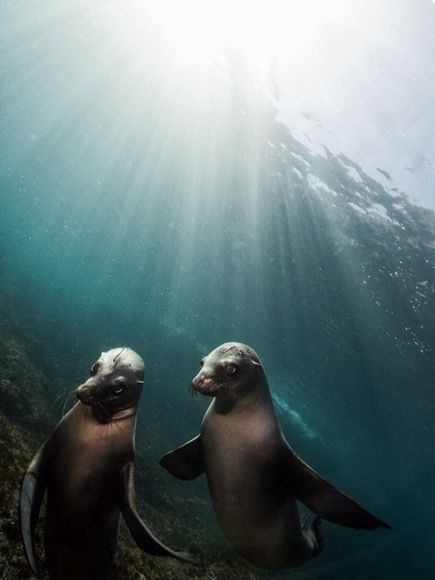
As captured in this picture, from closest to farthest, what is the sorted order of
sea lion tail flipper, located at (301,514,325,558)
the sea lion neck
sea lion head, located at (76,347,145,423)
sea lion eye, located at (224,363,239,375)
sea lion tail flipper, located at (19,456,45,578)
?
1. sea lion tail flipper, located at (19,456,45,578)
2. sea lion head, located at (76,347,145,423)
3. sea lion eye, located at (224,363,239,375)
4. the sea lion neck
5. sea lion tail flipper, located at (301,514,325,558)

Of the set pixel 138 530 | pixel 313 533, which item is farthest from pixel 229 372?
pixel 313 533

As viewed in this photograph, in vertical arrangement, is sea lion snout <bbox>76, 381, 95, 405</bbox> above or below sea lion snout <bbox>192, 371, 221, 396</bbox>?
below

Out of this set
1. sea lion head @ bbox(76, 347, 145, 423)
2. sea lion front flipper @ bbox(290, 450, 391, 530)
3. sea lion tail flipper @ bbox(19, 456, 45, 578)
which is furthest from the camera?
sea lion head @ bbox(76, 347, 145, 423)

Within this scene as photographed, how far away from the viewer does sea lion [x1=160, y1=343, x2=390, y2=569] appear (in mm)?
2715

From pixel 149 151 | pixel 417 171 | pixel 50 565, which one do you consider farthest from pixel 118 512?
pixel 149 151

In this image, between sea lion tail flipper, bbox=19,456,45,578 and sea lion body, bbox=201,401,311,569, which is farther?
sea lion body, bbox=201,401,311,569

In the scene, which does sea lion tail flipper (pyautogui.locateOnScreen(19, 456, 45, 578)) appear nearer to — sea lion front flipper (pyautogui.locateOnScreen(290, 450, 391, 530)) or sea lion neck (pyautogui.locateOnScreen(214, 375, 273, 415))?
sea lion neck (pyautogui.locateOnScreen(214, 375, 273, 415))

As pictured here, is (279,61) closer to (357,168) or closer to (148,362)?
(357,168)

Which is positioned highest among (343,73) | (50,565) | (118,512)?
(343,73)

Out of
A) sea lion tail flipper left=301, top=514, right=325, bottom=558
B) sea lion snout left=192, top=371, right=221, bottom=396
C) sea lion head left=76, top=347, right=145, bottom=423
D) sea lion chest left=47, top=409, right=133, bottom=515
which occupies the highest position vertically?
sea lion snout left=192, top=371, right=221, bottom=396

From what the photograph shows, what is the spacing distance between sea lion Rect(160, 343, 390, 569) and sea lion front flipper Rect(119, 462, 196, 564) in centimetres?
57

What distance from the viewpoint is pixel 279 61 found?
10930 mm

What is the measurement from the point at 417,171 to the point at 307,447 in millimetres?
27526

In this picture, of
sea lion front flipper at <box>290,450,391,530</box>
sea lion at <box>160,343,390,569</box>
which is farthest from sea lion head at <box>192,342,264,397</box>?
sea lion front flipper at <box>290,450,391,530</box>
